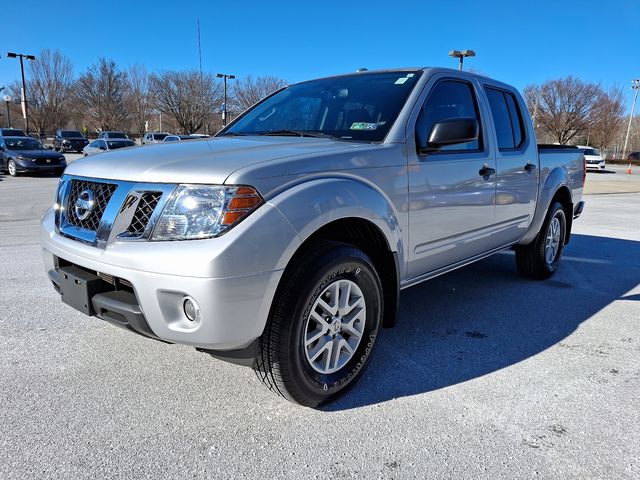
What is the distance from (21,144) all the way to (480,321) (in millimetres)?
19584

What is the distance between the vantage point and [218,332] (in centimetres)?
220

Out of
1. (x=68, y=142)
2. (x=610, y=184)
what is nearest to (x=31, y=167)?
(x=68, y=142)

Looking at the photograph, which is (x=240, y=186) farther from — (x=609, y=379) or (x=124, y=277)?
(x=609, y=379)

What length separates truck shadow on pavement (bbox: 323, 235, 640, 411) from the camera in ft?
9.98

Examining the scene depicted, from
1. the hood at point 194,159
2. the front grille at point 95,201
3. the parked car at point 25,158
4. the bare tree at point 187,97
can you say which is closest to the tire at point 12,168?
the parked car at point 25,158

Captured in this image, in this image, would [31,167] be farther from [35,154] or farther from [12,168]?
[12,168]

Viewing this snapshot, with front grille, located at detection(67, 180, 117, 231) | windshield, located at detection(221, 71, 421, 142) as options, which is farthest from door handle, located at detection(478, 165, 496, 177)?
front grille, located at detection(67, 180, 117, 231)

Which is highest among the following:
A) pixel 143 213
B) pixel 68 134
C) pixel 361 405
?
pixel 68 134

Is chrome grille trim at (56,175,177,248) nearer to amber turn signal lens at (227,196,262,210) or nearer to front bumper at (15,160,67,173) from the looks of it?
amber turn signal lens at (227,196,262,210)

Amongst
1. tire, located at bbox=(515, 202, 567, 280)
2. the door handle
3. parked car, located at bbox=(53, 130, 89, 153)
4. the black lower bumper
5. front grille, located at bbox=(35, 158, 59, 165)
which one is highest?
parked car, located at bbox=(53, 130, 89, 153)

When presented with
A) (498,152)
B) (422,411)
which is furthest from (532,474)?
(498,152)

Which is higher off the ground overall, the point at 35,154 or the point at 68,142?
the point at 68,142

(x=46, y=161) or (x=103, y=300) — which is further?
(x=46, y=161)

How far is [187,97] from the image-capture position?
4912 cm
